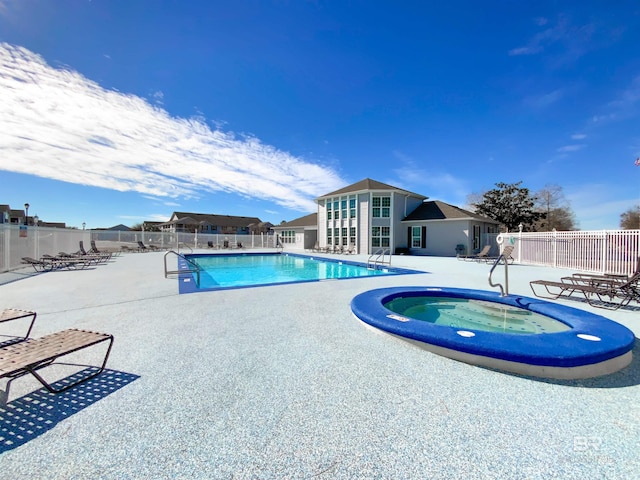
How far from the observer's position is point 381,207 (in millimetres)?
22000

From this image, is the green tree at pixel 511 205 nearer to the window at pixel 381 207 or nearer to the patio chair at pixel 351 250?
the window at pixel 381 207

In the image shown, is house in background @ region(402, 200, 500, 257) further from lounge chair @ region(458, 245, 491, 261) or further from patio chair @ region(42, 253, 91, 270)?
patio chair @ region(42, 253, 91, 270)

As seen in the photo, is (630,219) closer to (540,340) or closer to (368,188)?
(368,188)

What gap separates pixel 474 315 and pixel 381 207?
56.7 feet

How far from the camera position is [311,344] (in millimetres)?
3625

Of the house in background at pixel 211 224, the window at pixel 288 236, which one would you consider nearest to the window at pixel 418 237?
the window at pixel 288 236

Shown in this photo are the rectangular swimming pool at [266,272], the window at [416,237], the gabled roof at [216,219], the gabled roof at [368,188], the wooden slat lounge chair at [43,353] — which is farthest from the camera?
the gabled roof at [216,219]

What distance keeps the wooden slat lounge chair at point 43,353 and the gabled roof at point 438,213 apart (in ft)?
67.7

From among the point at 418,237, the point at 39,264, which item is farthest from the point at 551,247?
the point at 39,264

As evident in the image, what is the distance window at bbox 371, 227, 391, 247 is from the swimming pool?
1670 centimetres

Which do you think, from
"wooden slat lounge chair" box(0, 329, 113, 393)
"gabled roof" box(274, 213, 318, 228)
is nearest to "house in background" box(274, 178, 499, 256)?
"gabled roof" box(274, 213, 318, 228)

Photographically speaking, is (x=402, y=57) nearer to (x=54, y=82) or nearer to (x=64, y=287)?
(x=54, y=82)

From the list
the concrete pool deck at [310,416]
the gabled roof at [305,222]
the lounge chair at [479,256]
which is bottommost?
the concrete pool deck at [310,416]

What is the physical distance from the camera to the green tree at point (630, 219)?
29.5m
